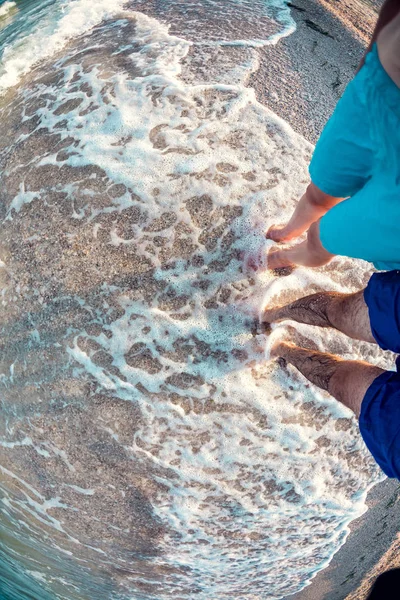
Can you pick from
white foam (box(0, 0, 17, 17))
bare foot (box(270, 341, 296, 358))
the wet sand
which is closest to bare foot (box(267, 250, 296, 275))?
bare foot (box(270, 341, 296, 358))

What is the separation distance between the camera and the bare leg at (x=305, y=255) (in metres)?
1.42

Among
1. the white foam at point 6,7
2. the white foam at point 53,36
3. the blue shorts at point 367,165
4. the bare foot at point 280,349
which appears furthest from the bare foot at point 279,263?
the white foam at point 6,7

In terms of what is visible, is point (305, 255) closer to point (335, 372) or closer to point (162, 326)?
point (335, 372)

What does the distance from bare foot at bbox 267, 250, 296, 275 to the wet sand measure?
536 mm

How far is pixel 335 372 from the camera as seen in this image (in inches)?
57.7

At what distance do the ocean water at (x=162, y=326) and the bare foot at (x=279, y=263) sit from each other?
3cm

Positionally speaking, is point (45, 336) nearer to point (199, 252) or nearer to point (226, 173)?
point (199, 252)

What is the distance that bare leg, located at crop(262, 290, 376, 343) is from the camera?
133cm

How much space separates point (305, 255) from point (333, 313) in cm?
22

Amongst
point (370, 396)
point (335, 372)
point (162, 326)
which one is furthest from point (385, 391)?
point (162, 326)

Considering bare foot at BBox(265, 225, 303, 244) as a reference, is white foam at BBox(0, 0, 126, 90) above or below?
above

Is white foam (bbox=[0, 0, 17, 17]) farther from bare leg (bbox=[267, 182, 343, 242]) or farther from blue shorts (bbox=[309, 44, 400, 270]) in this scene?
blue shorts (bbox=[309, 44, 400, 270])

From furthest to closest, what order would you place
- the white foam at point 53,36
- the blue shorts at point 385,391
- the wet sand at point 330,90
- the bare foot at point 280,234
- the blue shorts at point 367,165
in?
1. the white foam at point 53,36
2. the wet sand at point 330,90
3. the bare foot at point 280,234
4. the blue shorts at point 385,391
5. the blue shorts at point 367,165

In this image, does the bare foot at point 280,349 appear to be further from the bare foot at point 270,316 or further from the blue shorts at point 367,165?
the blue shorts at point 367,165
